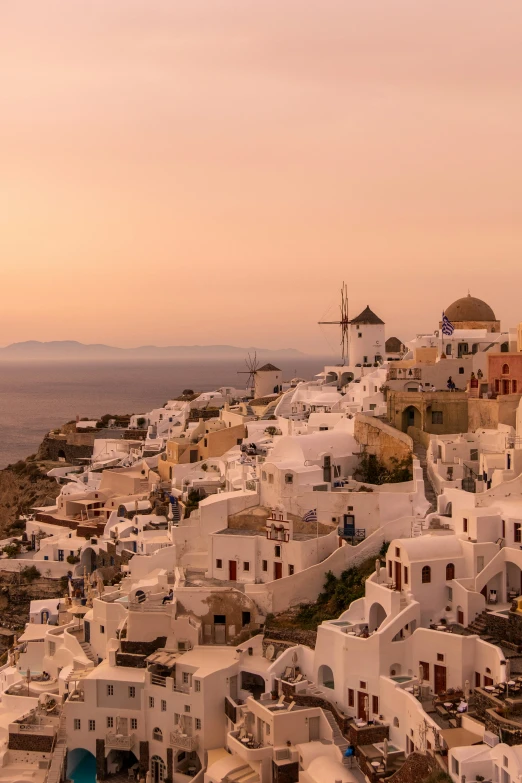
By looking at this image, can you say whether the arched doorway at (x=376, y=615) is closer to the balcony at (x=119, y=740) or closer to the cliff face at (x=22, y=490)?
the balcony at (x=119, y=740)

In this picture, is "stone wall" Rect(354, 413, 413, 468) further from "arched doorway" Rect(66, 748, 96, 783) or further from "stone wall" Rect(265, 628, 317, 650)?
"arched doorway" Rect(66, 748, 96, 783)

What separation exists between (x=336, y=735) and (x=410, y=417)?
1481 cm

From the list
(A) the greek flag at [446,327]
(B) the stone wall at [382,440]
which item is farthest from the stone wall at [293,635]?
(A) the greek flag at [446,327]

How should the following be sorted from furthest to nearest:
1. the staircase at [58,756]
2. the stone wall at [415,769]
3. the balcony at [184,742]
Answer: the balcony at [184,742] < the staircase at [58,756] < the stone wall at [415,769]

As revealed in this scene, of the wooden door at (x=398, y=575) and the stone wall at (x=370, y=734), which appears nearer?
the stone wall at (x=370, y=734)

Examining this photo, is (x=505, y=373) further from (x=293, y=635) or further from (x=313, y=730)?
(x=313, y=730)

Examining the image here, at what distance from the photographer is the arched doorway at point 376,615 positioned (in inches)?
1095

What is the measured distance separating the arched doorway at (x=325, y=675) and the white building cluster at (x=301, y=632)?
39 mm

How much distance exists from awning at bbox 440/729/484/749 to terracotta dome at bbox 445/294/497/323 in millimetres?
28309

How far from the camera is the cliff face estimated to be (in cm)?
5312

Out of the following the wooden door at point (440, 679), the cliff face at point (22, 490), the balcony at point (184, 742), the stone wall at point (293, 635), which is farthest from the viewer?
the cliff face at point (22, 490)

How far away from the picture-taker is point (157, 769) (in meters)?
28.6

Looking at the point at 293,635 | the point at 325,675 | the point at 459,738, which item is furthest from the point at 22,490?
the point at 459,738

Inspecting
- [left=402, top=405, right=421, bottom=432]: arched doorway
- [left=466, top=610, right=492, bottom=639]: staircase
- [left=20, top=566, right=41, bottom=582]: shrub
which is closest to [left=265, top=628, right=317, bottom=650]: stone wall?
[left=466, top=610, right=492, bottom=639]: staircase
